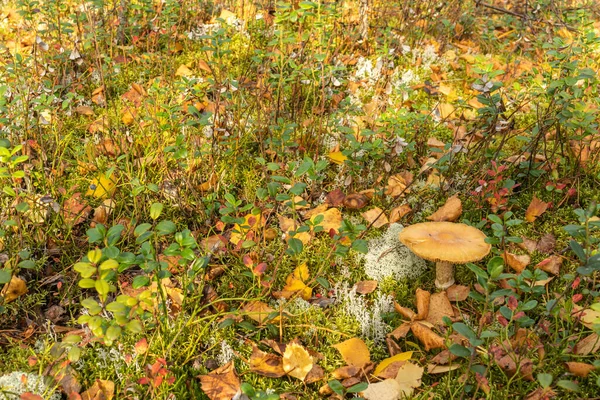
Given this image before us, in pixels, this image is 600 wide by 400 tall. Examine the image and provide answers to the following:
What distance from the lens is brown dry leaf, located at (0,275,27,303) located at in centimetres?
210

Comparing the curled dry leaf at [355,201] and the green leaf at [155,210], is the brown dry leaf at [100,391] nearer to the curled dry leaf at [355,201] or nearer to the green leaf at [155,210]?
the green leaf at [155,210]

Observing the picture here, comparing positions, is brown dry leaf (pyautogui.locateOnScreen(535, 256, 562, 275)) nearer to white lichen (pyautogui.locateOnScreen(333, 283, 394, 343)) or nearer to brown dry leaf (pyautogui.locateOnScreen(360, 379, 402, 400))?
white lichen (pyautogui.locateOnScreen(333, 283, 394, 343))

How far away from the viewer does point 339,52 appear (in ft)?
13.0

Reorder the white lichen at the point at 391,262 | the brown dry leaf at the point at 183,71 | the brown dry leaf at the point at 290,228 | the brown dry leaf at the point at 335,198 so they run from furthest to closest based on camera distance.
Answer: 1. the brown dry leaf at the point at 183,71
2. the brown dry leaf at the point at 335,198
3. the brown dry leaf at the point at 290,228
4. the white lichen at the point at 391,262

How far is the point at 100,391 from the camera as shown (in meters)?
1.83

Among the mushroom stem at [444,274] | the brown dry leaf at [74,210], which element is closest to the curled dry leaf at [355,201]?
the mushroom stem at [444,274]

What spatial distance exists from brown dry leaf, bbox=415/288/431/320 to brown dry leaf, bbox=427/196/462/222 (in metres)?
0.53

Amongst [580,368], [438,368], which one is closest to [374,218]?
[438,368]

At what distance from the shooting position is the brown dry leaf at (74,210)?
8.01ft

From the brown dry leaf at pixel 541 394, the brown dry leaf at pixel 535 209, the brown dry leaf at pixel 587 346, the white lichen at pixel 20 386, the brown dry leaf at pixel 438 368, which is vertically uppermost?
the brown dry leaf at pixel 535 209

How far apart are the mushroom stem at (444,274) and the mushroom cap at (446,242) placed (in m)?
0.15

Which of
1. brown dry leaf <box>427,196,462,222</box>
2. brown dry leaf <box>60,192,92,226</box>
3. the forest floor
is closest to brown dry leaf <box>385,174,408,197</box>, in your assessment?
the forest floor

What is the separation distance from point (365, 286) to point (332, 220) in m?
0.45

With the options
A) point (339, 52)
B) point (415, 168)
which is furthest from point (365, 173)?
point (339, 52)
